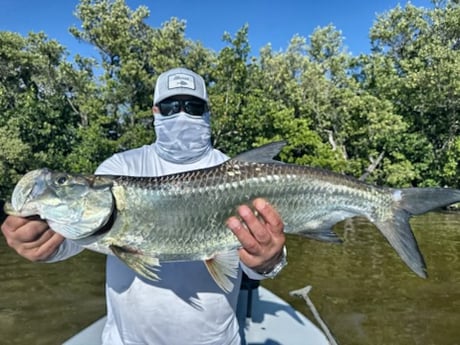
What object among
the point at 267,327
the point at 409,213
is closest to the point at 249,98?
the point at 267,327

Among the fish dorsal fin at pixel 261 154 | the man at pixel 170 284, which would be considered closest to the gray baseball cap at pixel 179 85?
the man at pixel 170 284

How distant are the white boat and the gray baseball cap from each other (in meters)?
2.72

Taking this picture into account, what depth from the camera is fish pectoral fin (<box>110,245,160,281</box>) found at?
2340 mm

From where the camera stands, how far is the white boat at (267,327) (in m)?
4.92

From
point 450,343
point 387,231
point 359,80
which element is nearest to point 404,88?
point 359,80

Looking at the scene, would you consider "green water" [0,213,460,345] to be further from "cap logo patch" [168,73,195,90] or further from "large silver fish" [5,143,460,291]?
"cap logo patch" [168,73,195,90]

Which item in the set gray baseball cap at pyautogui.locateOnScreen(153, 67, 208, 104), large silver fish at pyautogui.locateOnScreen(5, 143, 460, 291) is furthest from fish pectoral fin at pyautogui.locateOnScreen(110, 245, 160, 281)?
gray baseball cap at pyautogui.locateOnScreen(153, 67, 208, 104)

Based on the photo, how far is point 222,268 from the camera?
2475 mm

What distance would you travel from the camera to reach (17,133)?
25625mm

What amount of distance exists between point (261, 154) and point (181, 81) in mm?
767

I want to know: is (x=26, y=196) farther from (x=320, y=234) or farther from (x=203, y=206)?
(x=320, y=234)

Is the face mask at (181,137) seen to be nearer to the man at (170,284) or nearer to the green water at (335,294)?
the man at (170,284)

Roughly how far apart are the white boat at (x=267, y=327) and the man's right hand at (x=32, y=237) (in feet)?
8.55

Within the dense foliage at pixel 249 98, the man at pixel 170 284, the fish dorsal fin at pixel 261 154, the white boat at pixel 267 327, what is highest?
the dense foliage at pixel 249 98
